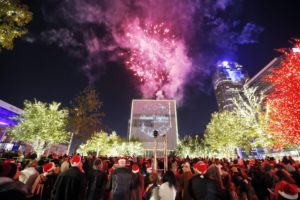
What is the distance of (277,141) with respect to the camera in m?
20.6

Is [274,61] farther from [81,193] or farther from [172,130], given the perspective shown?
[81,193]

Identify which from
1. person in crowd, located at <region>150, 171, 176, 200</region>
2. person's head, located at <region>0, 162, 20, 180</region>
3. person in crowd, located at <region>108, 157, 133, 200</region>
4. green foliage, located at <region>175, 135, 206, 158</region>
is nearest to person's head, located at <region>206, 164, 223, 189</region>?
person in crowd, located at <region>150, 171, 176, 200</region>

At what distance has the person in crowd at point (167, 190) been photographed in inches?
159

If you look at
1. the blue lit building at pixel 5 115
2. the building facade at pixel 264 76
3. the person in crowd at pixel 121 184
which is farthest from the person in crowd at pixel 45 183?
the building facade at pixel 264 76

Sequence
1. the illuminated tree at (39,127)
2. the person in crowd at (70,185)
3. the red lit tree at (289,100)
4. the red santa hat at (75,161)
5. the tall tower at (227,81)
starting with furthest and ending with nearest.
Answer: the tall tower at (227,81), the illuminated tree at (39,127), the red lit tree at (289,100), the red santa hat at (75,161), the person in crowd at (70,185)

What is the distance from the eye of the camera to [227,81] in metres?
148

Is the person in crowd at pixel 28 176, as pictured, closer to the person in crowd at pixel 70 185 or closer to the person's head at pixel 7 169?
the person in crowd at pixel 70 185

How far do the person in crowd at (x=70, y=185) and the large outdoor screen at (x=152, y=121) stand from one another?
80.4 metres

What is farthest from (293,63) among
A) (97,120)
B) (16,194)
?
(97,120)

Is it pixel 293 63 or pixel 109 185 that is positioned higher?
pixel 293 63

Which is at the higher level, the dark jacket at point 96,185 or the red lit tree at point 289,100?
the red lit tree at point 289,100

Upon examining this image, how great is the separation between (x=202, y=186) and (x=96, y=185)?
11.5ft

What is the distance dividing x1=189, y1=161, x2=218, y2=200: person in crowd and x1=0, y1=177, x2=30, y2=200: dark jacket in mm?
3588

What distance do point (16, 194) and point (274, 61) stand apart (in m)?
109
